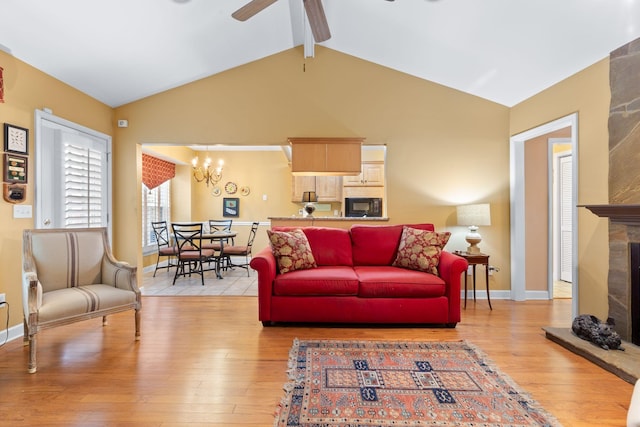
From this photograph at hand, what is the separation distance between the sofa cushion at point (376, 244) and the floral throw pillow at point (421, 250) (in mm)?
145

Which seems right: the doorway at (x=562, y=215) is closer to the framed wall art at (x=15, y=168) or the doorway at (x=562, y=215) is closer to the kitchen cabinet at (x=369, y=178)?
the kitchen cabinet at (x=369, y=178)

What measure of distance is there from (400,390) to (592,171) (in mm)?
2639

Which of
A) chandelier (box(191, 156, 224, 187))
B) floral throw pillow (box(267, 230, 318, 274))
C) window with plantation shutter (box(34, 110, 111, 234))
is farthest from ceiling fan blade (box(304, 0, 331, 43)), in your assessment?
chandelier (box(191, 156, 224, 187))

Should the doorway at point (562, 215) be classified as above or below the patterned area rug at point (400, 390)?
above

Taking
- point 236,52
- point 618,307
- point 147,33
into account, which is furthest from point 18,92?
point 618,307

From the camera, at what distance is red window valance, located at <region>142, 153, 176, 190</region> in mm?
6110

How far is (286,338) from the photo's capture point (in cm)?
290

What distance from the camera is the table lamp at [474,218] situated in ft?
12.7

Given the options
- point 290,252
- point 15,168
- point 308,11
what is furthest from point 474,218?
point 15,168

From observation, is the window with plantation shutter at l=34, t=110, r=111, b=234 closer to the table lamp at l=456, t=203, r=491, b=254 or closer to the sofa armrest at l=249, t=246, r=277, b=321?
the sofa armrest at l=249, t=246, r=277, b=321

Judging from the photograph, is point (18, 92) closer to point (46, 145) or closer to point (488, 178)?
point (46, 145)

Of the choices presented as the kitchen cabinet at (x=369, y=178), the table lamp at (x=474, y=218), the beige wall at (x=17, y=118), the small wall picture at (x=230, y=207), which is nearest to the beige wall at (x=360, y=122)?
the table lamp at (x=474, y=218)

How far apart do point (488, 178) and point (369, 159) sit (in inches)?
125

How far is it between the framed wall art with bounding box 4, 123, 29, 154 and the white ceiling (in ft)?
2.14
